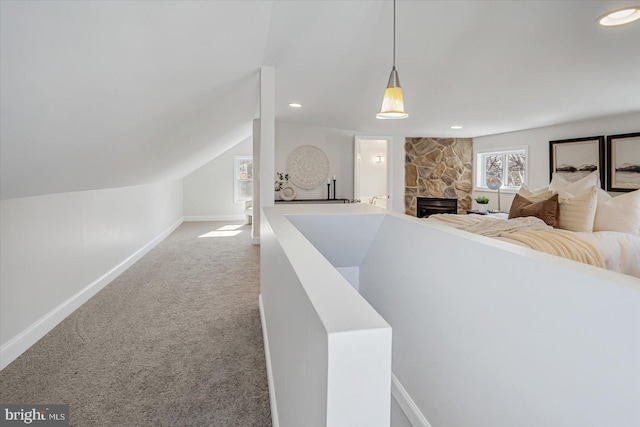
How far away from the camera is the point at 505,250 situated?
4.22 ft

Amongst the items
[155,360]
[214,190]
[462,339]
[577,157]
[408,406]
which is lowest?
[408,406]

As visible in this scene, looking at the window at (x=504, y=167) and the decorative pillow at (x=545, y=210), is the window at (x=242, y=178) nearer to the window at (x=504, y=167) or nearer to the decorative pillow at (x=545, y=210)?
the window at (x=504, y=167)

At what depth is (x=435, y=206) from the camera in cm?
624

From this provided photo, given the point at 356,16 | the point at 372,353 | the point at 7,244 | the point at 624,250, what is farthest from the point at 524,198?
the point at 7,244

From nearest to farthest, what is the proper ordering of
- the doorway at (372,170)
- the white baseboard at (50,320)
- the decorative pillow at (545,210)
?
the white baseboard at (50,320)
the decorative pillow at (545,210)
the doorway at (372,170)

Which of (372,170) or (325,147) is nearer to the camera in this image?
(325,147)

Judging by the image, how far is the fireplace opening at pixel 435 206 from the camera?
6242 mm

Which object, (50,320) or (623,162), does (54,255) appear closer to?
(50,320)

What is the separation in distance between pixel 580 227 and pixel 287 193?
Answer: 13.8 ft

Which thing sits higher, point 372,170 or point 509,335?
point 372,170

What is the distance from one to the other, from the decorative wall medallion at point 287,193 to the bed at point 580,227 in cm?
334

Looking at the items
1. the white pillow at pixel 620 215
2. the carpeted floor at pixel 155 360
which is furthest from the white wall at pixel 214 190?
the white pillow at pixel 620 215
